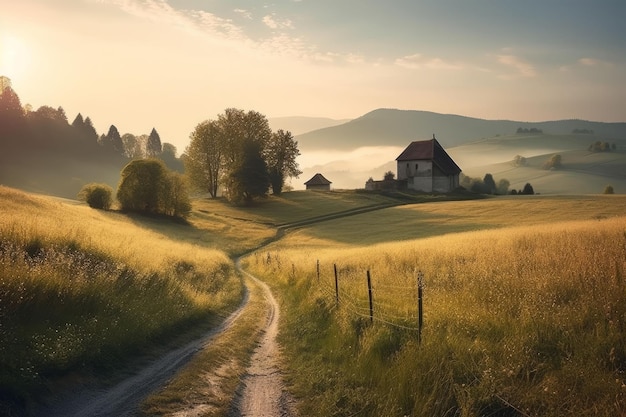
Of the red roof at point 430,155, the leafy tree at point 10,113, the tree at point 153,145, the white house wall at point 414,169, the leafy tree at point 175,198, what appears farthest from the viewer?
the tree at point 153,145

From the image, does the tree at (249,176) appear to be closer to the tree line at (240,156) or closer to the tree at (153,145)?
the tree line at (240,156)

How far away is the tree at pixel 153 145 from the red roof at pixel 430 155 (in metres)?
111

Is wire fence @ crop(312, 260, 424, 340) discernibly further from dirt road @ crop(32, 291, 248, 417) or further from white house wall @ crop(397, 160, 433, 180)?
white house wall @ crop(397, 160, 433, 180)

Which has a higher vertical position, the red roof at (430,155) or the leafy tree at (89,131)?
the leafy tree at (89,131)

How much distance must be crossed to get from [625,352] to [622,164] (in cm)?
20084

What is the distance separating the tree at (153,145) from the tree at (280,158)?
310 ft

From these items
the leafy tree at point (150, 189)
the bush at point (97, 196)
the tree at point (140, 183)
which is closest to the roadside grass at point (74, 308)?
the tree at point (140, 183)

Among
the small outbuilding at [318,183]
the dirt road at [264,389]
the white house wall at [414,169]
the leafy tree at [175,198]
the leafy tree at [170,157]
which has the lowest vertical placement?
the dirt road at [264,389]

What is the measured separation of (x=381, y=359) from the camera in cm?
935

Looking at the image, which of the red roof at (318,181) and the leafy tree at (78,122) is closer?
the red roof at (318,181)

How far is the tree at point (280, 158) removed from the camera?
93875 mm

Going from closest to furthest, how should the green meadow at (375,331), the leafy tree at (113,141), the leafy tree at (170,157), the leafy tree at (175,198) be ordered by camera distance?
the green meadow at (375,331) → the leafy tree at (175,198) → the leafy tree at (113,141) → the leafy tree at (170,157)

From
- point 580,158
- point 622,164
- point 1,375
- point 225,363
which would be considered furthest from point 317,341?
point 580,158

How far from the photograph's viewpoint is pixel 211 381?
977cm
